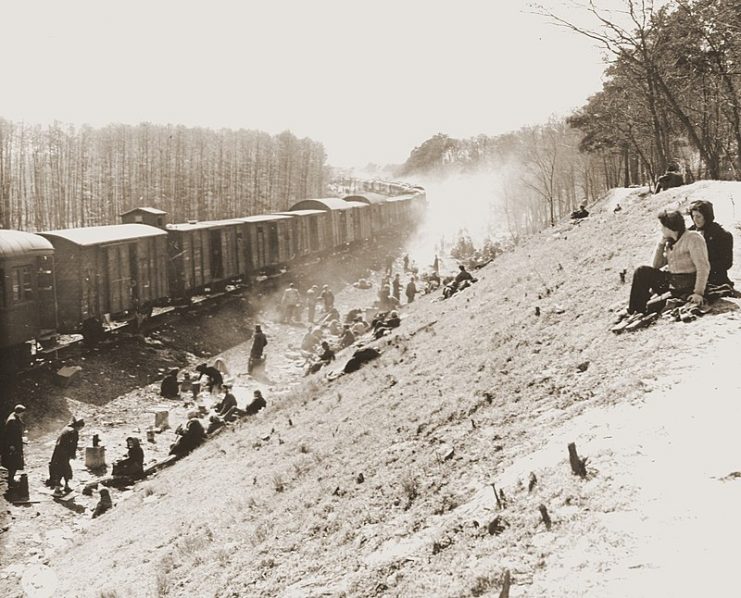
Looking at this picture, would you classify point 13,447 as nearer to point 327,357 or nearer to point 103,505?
point 103,505

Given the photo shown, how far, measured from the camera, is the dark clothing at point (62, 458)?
12578mm

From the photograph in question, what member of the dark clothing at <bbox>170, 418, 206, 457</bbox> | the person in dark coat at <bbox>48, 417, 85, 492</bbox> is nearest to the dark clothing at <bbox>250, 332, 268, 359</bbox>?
the dark clothing at <bbox>170, 418, 206, 457</bbox>

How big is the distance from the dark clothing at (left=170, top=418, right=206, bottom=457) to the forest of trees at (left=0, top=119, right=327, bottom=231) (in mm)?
33221

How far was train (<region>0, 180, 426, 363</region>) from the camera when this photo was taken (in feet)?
56.1

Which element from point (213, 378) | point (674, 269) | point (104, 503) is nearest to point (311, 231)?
point (213, 378)

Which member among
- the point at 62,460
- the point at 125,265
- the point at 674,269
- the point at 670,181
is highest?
the point at 670,181

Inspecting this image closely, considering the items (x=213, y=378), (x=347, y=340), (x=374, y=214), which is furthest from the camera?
(x=374, y=214)

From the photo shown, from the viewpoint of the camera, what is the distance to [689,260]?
7715 millimetres

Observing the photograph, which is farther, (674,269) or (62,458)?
(62,458)

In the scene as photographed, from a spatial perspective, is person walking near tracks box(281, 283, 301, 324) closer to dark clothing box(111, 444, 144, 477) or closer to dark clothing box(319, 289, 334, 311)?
dark clothing box(319, 289, 334, 311)

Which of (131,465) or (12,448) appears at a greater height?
(12,448)

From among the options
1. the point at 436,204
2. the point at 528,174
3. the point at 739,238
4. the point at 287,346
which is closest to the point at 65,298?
the point at 287,346

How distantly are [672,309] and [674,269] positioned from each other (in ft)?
1.51

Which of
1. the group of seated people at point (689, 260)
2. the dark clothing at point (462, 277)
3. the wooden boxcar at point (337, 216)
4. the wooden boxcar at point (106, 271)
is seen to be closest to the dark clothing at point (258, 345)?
the wooden boxcar at point (106, 271)
